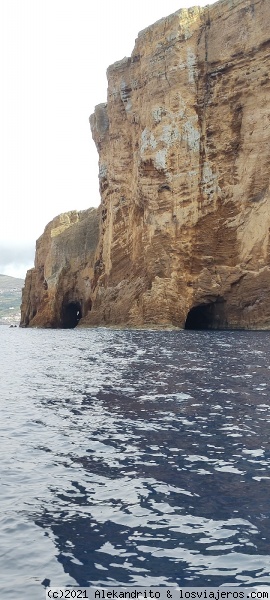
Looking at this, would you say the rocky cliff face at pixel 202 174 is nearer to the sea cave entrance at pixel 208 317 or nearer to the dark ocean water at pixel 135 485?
the sea cave entrance at pixel 208 317

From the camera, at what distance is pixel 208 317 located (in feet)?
219

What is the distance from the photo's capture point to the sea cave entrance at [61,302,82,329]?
298ft

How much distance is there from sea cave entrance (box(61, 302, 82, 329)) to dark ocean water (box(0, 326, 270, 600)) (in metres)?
69.8

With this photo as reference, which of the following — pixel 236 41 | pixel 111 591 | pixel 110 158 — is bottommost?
pixel 111 591

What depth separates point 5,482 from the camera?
10.5 meters

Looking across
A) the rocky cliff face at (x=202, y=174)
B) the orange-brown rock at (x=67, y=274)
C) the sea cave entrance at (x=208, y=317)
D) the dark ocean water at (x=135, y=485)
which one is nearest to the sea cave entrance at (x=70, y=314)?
the orange-brown rock at (x=67, y=274)

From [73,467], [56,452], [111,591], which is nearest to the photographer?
[111,591]

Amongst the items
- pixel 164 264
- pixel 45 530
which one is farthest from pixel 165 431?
pixel 164 264

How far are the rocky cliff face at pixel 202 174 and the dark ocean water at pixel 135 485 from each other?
135 ft

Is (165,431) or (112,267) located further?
(112,267)

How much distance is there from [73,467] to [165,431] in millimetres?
3354

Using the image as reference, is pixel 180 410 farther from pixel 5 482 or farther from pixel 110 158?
pixel 110 158

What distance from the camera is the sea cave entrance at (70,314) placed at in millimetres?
90938

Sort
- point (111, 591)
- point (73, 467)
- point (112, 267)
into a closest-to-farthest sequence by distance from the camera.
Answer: point (111, 591) → point (73, 467) → point (112, 267)
